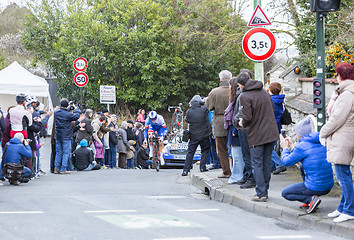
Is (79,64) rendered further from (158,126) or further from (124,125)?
(158,126)

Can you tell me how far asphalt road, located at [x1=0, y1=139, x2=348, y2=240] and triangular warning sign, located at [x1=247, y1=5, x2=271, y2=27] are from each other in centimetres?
346

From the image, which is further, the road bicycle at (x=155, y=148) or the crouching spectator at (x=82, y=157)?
the crouching spectator at (x=82, y=157)

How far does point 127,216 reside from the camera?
24.7 feet

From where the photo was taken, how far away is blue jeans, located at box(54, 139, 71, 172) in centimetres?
1516

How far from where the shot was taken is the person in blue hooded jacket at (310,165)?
7.23 meters

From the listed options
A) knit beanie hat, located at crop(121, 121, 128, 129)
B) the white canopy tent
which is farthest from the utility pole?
the white canopy tent

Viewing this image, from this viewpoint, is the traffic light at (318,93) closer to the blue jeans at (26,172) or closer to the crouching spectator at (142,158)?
the blue jeans at (26,172)

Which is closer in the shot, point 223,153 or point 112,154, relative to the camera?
point 223,153

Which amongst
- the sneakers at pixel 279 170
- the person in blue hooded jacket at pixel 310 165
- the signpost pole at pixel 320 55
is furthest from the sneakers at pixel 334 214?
the sneakers at pixel 279 170

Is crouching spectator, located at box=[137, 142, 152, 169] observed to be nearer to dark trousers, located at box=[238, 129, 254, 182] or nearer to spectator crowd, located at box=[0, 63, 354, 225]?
spectator crowd, located at box=[0, 63, 354, 225]

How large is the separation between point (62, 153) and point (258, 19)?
720 centimetres

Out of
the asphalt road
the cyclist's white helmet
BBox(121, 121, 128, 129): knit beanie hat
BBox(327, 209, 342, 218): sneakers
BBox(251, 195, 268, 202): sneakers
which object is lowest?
the asphalt road

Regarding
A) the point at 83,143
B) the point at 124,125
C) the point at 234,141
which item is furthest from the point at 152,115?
the point at 234,141

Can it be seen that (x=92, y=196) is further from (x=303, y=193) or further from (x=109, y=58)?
(x=109, y=58)
